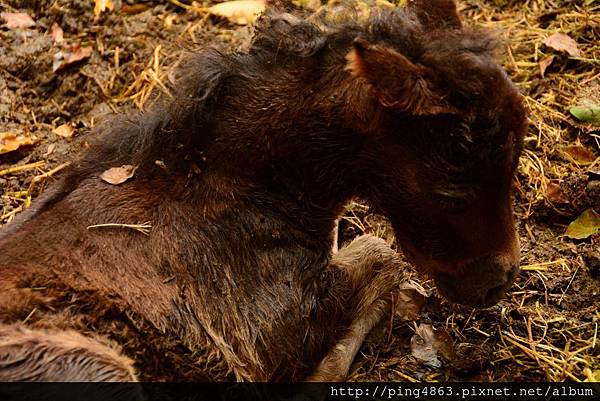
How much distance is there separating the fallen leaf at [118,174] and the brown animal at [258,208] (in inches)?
2.1

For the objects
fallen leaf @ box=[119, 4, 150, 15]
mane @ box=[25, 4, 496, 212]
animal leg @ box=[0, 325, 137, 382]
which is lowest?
animal leg @ box=[0, 325, 137, 382]

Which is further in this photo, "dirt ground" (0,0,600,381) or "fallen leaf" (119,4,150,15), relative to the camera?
"fallen leaf" (119,4,150,15)

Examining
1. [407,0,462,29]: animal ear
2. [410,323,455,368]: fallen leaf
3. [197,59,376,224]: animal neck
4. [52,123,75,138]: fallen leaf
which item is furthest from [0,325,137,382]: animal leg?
[52,123,75,138]: fallen leaf

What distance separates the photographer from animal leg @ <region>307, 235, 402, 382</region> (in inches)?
Result: 176

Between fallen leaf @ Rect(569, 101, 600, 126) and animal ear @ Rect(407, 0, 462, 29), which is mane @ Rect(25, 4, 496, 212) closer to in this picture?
animal ear @ Rect(407, 0, 462, 29)

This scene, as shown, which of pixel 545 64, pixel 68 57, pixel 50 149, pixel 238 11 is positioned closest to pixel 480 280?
pixel 545 64

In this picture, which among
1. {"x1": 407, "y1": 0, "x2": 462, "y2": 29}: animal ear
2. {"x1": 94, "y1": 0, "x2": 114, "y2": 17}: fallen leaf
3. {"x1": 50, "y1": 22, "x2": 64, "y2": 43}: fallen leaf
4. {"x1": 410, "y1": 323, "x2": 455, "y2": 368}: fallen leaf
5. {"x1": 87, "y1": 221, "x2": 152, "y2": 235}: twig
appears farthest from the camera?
{"x1": 94, "y1": 0, "x2": 114, "y2": 17}: fallen leaf

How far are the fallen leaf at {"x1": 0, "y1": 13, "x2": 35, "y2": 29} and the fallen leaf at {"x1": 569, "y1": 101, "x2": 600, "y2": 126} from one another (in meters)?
4.29

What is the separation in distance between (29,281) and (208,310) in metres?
0.90

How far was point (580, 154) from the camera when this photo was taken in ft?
17.4

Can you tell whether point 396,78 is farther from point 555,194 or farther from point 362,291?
point 555,194

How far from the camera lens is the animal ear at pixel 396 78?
3.34 meters

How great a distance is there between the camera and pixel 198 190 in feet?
13.5

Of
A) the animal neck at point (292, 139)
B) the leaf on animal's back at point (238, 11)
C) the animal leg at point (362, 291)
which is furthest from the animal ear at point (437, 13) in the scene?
the leaf on animal's back at point (238, 11)
